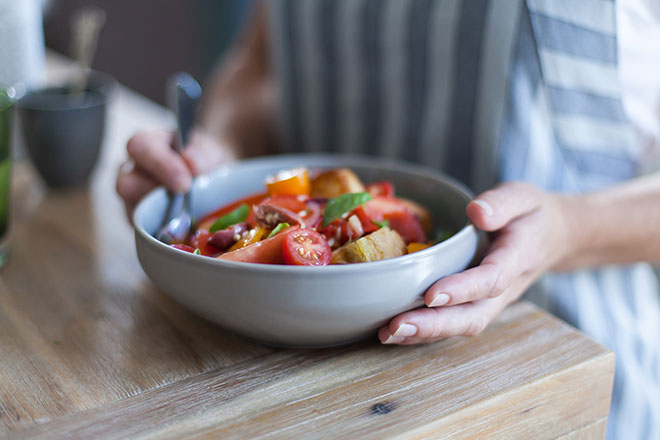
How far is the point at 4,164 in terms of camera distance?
906mm

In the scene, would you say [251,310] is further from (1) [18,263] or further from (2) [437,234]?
(1) [18,263]

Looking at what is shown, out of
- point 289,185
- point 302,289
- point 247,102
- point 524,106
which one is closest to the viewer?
point 302,289

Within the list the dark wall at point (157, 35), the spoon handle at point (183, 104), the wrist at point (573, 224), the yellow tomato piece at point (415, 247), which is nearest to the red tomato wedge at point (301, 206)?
the yellow tomato piece at point (415, 247)

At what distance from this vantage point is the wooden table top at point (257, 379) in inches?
23.8

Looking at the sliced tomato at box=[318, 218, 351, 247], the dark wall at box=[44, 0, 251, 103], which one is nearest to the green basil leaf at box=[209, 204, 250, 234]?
the sliced tomato at box=[318, 218, 351, 247]

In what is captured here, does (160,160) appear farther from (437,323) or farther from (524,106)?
(524,106)

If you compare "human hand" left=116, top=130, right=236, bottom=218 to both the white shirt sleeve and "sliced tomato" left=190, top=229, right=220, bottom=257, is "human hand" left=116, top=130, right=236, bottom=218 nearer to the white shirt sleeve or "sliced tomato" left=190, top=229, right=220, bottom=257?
"sliced tomato" left=190, top=229, right=220, bottom=257

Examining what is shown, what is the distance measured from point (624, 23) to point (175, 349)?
825 mm

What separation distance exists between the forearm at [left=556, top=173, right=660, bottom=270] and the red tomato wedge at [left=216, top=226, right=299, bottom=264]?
0.43 m

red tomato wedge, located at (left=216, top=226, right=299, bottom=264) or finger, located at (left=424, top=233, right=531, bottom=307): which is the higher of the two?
red tomato wedge, located at (left=216, top=226, right=299, bottom=264)

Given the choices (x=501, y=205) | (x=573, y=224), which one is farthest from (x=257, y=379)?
(x=573, y=224)

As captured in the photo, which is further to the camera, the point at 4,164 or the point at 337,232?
the point at 4,164

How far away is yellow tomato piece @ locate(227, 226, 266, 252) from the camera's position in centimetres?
69

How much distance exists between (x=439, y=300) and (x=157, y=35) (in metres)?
3.88
